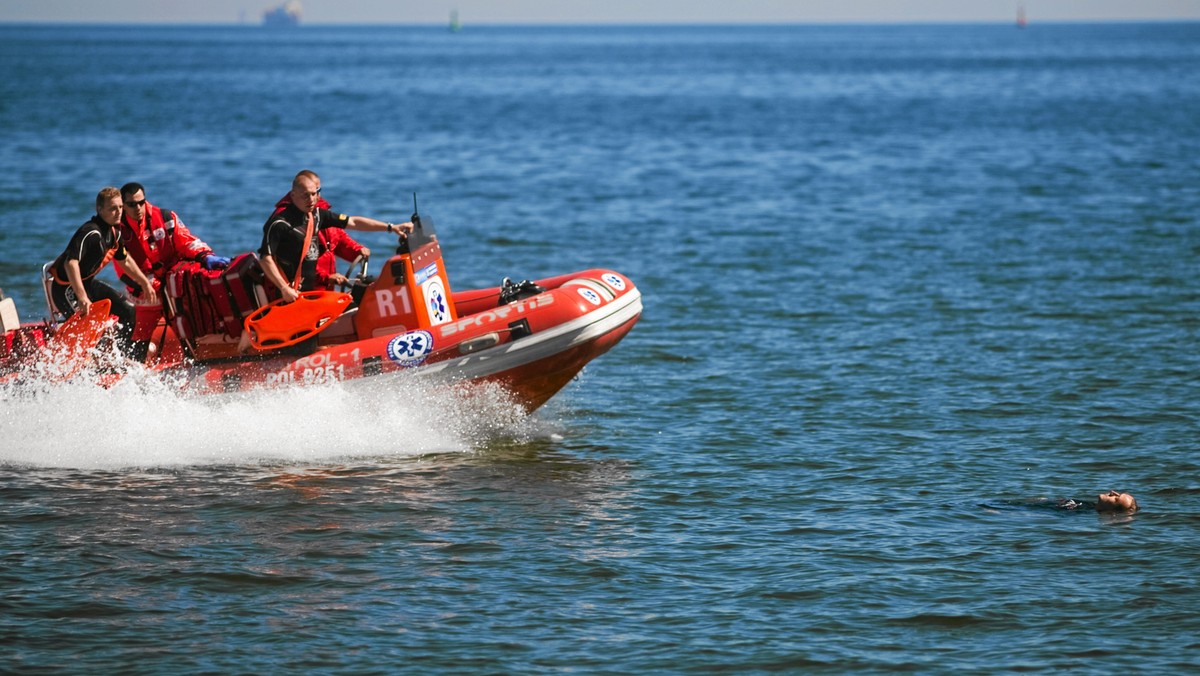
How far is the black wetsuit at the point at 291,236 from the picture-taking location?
9109 millimetres

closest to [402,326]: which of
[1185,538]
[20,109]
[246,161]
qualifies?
[1185,538]

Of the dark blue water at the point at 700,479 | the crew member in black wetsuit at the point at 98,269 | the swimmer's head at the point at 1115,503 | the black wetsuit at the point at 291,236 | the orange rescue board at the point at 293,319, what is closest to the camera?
the dark blue water at the point at 700,479

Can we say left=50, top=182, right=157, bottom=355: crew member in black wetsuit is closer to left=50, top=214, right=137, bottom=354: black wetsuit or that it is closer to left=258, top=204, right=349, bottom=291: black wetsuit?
left=50, top=214, right=137, bottom=354: black wetsuit

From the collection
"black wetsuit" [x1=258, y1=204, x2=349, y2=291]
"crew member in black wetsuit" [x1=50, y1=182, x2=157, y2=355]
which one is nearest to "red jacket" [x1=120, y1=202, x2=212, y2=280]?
"crew member in black wetsuit" [x1=50, y1=182, x2=157, y2=355]

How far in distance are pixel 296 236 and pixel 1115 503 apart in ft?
17.3

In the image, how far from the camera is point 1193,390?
37.1 feet

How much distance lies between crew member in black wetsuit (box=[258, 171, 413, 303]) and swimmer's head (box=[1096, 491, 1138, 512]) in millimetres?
4633

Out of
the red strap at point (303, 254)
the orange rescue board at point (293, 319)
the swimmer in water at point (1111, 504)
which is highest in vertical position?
the red strap at point (303, 254)

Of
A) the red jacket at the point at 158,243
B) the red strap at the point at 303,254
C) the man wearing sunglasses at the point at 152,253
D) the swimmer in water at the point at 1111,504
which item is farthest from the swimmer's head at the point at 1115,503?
the red jacket at the point at 158,243

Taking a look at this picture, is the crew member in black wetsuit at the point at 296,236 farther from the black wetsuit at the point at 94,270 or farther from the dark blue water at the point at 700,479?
the black wetsuit at the point at 94,270

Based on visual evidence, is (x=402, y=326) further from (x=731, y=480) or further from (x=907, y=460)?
(x=907, y=460)

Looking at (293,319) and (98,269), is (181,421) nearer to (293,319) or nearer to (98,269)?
(293,319)

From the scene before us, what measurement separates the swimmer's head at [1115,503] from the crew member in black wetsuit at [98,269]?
20.0 feet

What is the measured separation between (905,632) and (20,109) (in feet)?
145
